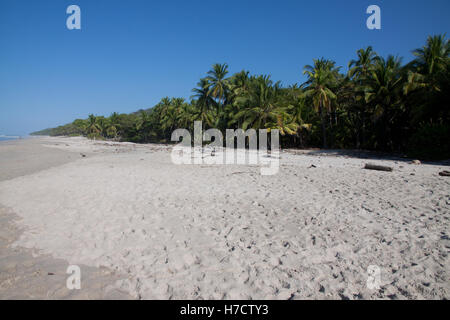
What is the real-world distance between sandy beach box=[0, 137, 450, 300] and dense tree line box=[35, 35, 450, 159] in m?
11.3

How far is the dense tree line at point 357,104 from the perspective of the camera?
1424 centimetres

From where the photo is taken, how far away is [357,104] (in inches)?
885

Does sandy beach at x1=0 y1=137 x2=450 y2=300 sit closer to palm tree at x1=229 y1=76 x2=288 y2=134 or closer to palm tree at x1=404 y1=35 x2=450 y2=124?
palm tree at x1=404 y1=35 x2=450 y2=124

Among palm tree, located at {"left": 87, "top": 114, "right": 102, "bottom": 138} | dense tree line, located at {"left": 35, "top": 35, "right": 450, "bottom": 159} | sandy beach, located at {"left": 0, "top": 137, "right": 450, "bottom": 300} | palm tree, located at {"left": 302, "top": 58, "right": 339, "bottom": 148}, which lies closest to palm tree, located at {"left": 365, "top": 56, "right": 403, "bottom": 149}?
dense tree line, located at {"left": 35, "top": 35, "right": 450, "bottom": 159}

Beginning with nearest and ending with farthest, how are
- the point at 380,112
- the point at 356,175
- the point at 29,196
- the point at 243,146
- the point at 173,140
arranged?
the point at 29,196 → the point at 356,175 → the point at 380,112 → the point at 243,146 → the point at 173,140

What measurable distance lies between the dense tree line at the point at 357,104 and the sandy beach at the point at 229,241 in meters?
11.3

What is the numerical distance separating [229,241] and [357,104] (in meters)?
24.3

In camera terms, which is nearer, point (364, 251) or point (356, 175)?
point (364, 251)

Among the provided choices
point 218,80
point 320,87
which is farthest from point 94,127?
point 320,87

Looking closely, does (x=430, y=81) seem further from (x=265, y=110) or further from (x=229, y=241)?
(x=229, y=241)
